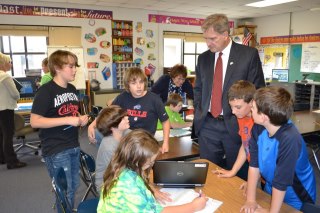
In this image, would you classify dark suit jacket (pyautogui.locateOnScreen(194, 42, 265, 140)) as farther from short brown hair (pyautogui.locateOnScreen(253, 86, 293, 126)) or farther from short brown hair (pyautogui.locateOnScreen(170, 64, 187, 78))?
short brown hair (pyautogui.locateOnScreen(170, 64, 187, 78))

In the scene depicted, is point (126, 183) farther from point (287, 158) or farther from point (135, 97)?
point (135, 97)

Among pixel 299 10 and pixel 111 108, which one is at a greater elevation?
pixel 299 10

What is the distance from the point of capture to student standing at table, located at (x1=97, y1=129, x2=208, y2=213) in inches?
43.1

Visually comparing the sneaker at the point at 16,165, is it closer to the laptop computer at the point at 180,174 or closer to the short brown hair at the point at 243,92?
the laptop computer at the point at 180,174

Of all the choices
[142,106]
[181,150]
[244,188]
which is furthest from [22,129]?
[244,188]

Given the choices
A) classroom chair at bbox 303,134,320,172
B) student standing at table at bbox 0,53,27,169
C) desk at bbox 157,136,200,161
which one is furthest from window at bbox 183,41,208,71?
desk at bbox 157,136,200,161

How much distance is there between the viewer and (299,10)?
7.18 metres

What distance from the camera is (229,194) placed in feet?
4.69

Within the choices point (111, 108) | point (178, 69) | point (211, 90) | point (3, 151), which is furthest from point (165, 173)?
point (3, 151)

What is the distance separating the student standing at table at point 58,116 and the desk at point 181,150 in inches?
26.8

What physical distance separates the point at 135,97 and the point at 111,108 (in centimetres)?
34

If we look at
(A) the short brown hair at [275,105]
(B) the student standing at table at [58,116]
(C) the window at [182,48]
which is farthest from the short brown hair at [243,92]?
(C) the window at [182,48]

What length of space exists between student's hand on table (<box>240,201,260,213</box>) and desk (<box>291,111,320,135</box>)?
2086mm

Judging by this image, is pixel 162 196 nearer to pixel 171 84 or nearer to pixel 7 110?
pixel 171 84
